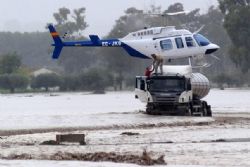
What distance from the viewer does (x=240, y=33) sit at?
417ft

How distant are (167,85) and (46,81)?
74.8 m

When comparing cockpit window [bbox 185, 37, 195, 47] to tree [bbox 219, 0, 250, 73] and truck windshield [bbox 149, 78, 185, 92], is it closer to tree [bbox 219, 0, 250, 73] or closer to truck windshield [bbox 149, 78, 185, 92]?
truck windshield [bbox 149, 78, 185, 92]

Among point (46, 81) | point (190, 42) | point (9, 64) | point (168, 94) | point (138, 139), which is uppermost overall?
point (9, 64)

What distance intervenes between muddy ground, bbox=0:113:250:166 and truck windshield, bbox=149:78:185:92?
776cm

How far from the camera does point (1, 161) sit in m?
24.8

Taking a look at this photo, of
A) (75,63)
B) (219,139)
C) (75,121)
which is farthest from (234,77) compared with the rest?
(219,139)

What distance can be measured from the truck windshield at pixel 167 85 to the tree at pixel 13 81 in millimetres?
75881

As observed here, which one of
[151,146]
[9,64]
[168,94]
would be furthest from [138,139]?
[9,64]

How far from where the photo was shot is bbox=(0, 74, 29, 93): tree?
124062mm

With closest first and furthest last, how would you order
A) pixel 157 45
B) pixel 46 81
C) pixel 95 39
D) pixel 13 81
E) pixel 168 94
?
pixel 168 94 → pixel 157 45 → pixel 95 39 → pixel 46 81 → pixel 13 81

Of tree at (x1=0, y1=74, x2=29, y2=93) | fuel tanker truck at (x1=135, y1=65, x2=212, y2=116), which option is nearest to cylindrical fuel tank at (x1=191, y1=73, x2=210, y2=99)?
fuel tanker truck at (x1=135, y1=65, x2=212, y2=116)

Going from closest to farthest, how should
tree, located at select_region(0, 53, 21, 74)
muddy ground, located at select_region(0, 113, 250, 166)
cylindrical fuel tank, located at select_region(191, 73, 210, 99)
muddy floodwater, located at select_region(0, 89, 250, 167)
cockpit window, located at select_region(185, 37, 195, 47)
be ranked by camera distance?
muddy ground, located at select_region(0, 113, 250, 166)
muddy floodwater, located at select_region(0, 89, 250, 167)
cylindrical fuel tank, located at select_region(191, 73, 210, 99)
cockpit window, located at select_region(185, 37, 195, 47)
tree, located at select_region(0, 53, 21, 74)

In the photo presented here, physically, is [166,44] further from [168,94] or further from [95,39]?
[168,94]

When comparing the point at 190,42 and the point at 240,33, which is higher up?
the point at 240,33
